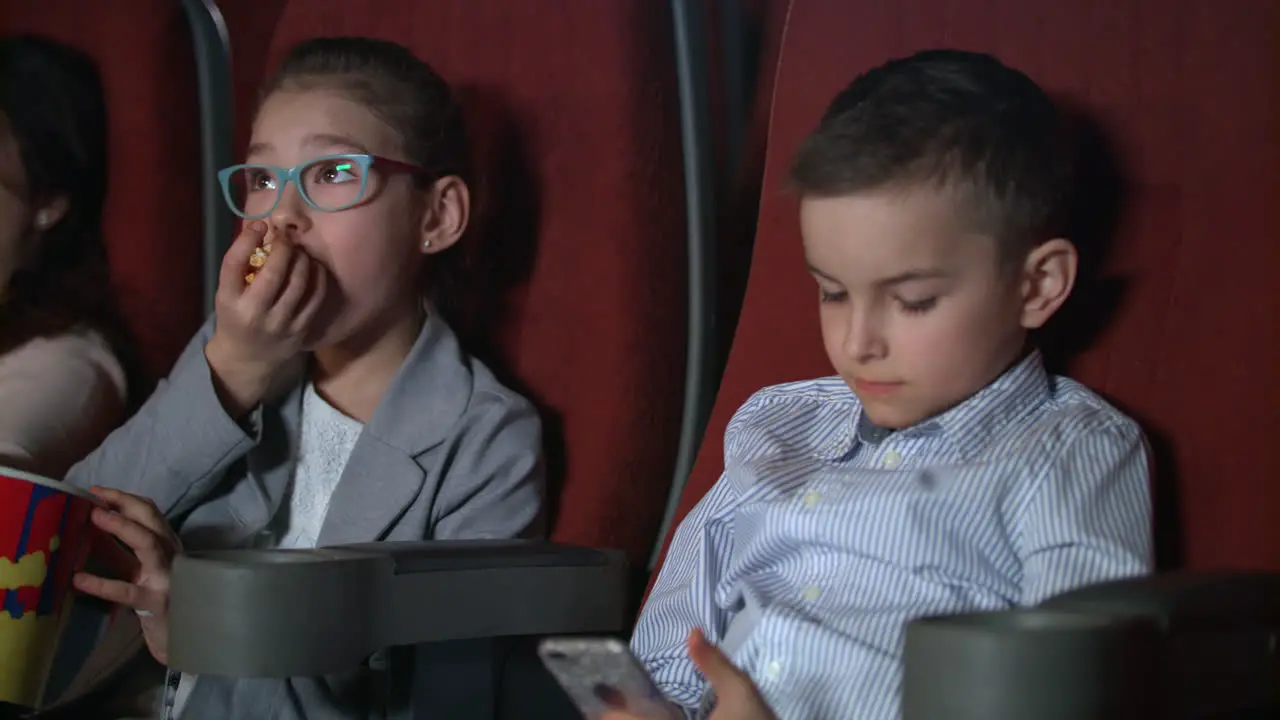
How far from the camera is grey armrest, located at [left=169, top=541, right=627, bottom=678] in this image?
817mm

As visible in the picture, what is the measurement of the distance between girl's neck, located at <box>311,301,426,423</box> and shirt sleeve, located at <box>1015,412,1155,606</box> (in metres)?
0.74

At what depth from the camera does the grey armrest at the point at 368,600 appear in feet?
2.68

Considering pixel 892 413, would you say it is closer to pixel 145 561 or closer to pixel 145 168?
pixel 145 561

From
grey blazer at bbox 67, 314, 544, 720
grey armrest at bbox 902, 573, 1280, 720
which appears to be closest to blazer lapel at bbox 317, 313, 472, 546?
grey blazer at bbox 67, 314, 544, 720

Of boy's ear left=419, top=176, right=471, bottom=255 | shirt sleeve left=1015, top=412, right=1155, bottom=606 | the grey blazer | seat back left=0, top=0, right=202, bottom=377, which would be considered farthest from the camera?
seat back left=0, top=0, right=202, bottom=377

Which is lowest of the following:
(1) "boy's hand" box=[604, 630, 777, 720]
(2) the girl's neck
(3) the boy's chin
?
(1) "boy's hand" box=[604, 630, 777, 720]

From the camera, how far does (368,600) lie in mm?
883

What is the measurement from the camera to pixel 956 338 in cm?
97

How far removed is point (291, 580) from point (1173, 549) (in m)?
0.61

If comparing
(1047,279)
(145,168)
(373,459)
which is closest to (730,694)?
(1047,279)

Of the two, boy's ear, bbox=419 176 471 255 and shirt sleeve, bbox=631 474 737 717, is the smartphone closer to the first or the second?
shirt sleeve, bbox=631 474 737 717

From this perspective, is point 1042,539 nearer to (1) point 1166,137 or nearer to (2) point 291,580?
(1) point 1166,137

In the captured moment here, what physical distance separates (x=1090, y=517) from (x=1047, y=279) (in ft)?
0.63

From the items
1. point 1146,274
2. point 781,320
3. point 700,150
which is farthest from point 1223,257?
point 700,150
